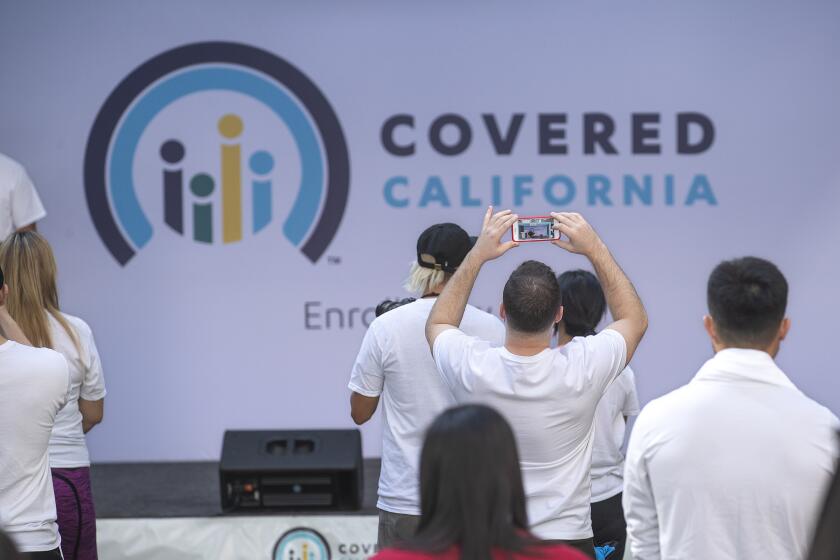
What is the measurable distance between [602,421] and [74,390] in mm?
1500

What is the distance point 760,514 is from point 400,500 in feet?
3.96

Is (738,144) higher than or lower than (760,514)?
higher

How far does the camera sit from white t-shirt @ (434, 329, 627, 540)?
2439mm

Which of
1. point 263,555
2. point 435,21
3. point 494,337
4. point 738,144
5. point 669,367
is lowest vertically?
point 263,555

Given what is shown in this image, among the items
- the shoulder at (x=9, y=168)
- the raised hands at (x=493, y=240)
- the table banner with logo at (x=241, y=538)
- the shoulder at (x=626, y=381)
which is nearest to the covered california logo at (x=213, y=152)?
the shoulder at (x=9, y=168)

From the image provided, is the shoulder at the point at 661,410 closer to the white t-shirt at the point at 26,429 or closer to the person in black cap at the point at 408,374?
the person in black cap at the point at 408,374

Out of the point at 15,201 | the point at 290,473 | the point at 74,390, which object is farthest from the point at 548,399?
the point at 15,201

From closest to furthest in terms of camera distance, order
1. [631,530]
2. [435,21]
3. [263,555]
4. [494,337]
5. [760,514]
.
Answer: [760,514] → [631,530] → [494,337] → [263,555] → [435,21]

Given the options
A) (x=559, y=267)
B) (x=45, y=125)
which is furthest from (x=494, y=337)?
(x=45, y=125)

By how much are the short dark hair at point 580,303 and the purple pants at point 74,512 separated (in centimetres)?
148

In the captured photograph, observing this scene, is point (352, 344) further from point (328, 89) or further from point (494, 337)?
point (494, 337)

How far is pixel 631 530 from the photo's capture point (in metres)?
2.20

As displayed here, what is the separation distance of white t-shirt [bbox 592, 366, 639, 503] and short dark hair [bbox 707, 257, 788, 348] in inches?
40.1

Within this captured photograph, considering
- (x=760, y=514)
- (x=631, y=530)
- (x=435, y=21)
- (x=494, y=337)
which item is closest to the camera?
(x=760, y=514)
